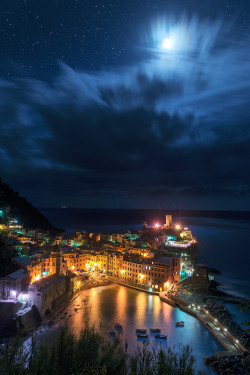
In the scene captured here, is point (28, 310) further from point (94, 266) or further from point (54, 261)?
point (94, 266)

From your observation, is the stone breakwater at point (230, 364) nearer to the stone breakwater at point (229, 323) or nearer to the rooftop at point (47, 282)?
the stone breakwater at point (229, 323)

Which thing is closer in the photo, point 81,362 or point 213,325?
point 81,362

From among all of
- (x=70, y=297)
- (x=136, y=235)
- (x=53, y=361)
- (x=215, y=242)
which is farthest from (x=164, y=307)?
(x=215, y=242)

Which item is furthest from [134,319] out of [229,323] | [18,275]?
[18,275]

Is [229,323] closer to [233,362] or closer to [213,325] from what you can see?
[213,325]

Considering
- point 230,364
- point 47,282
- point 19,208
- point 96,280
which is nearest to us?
point 230,364

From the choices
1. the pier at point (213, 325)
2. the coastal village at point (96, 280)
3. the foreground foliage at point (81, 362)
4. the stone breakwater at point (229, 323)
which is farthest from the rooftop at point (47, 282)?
the stone breakwater at point (229, 323)
